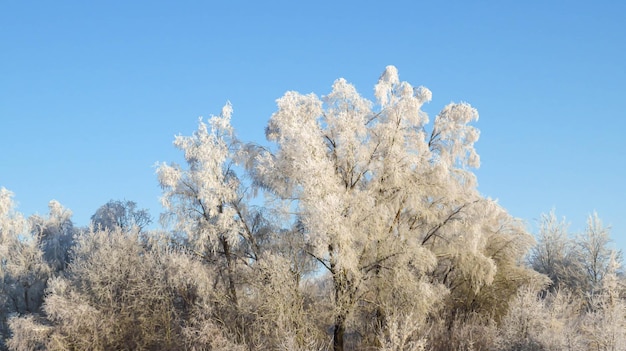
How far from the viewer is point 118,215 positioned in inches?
1483

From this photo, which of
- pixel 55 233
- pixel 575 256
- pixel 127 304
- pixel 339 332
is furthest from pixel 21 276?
pixel 575 256

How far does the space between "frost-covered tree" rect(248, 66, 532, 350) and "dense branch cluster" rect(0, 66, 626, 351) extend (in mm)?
61

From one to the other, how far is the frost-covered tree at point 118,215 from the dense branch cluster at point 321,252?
18.9 feet

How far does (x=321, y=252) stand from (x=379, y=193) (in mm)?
4371

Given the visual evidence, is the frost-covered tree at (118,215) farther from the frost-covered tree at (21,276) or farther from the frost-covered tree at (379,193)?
the frost-covered tree at (379,193)

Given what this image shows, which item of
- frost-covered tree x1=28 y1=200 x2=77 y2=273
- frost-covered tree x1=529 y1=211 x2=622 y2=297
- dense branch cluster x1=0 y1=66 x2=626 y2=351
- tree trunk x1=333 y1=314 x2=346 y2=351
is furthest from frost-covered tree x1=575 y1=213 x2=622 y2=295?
frost-covered tree x1=28 y1=200 x2=77 y2=273

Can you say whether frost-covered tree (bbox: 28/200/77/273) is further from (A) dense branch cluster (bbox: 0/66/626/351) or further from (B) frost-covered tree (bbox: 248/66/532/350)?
(B) frost-covered tree (bbox: 248/66/532/350)

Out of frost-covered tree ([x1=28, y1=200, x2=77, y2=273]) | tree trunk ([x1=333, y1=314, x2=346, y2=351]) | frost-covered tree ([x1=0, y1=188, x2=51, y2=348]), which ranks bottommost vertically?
tree trunk ([x1=333, y1=314, x2=346, y2=351])

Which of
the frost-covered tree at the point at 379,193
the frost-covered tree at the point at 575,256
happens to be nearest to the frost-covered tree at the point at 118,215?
the frost-covered tree at the point at 379,193

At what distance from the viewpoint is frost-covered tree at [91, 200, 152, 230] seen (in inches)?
1459

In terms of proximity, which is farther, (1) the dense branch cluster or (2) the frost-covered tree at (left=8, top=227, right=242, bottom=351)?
(2) the frost-covered tree at (left=8, top=227, right=242, bottom=351)

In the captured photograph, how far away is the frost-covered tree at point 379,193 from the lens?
22.8 metres

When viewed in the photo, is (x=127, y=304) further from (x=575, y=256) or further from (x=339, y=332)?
(x=575, y=256)

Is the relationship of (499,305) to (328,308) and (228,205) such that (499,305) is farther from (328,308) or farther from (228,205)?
(228,205)
